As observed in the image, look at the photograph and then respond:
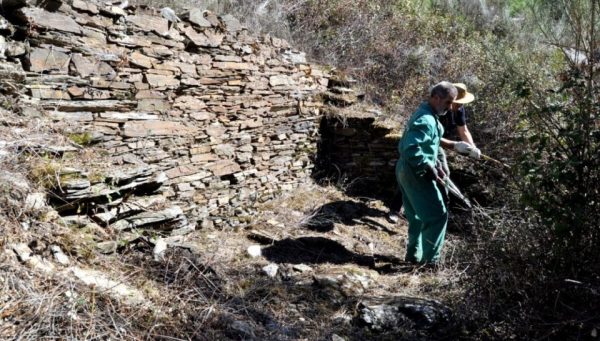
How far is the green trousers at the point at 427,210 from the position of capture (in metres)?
4.38

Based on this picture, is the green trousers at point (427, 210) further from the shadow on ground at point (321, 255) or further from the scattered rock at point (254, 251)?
the scattered rock at point (254, 251)

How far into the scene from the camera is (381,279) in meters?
4.26

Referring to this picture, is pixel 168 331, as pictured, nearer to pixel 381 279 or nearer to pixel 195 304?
pixel 195 304

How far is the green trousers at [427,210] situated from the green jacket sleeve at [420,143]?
0.54ft

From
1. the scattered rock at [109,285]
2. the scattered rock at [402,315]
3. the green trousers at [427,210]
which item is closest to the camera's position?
the scattered rock at [109,285]

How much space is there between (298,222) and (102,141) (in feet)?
7.11

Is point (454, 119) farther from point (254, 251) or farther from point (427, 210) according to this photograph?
point (254, 251)

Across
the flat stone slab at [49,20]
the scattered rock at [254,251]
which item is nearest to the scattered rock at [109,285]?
the scattered rock at [254,251]

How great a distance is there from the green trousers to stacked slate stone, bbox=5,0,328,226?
196cm

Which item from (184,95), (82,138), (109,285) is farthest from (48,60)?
(109,285)

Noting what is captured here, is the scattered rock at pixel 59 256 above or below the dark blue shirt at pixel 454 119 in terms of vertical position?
below

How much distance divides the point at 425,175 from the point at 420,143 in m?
0.30

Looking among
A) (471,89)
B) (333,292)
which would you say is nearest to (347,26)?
(471,89)

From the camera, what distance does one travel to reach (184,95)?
512cm
